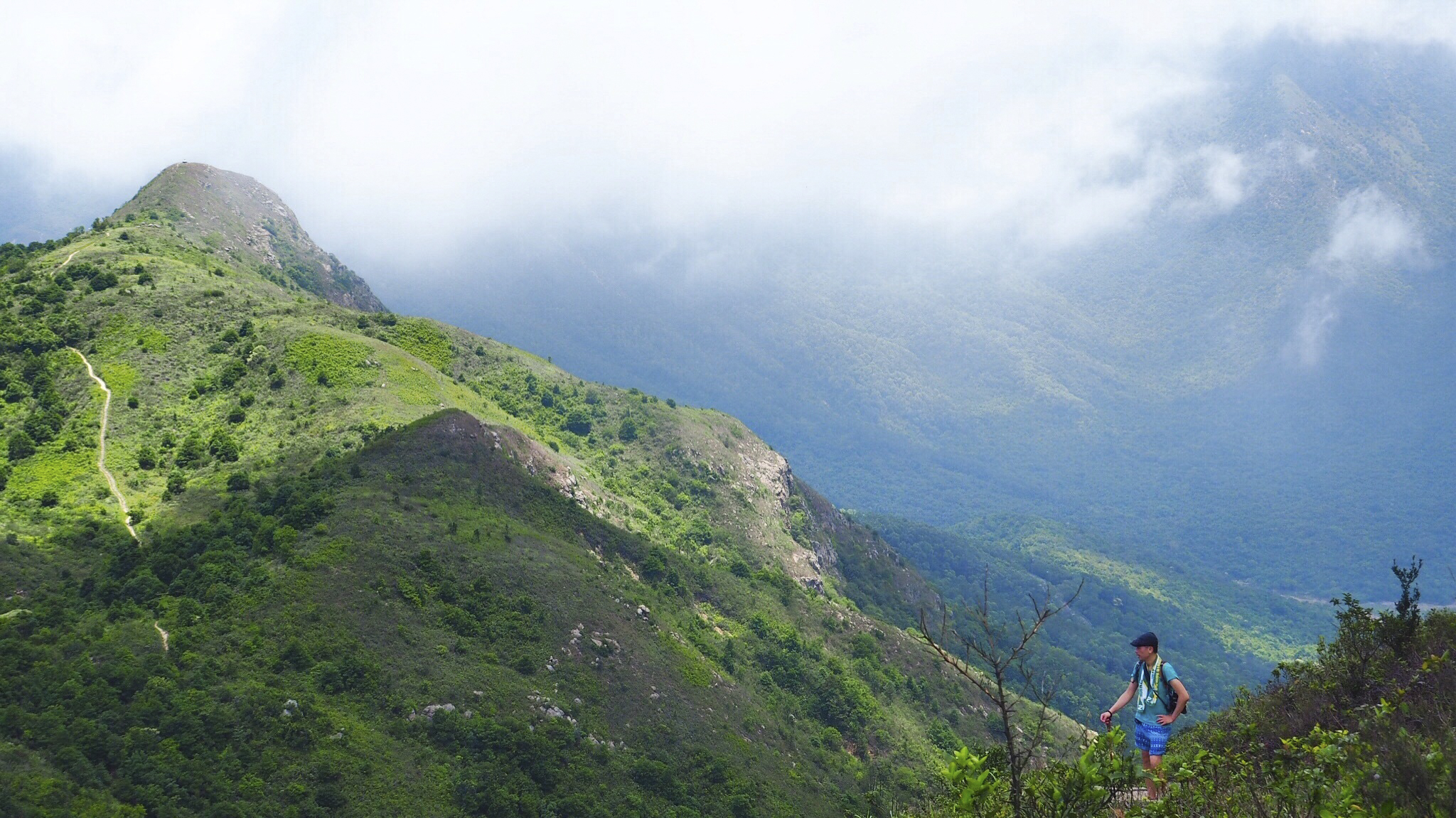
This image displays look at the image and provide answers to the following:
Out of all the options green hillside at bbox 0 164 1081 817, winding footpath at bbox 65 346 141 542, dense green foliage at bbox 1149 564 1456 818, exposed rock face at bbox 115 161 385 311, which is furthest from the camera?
exposed rock face at bbox 115 161 385 311

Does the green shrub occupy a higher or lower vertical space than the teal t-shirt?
lower

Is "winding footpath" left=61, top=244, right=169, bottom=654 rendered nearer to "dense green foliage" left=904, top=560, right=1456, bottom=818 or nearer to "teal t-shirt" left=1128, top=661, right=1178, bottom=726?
"dense green foliage" left=904, top=560, right=1456, bottom=818

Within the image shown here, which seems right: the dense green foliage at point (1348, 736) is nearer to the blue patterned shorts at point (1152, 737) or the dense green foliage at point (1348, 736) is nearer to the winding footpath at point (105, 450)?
the blue patterned shorts at point (1152, 737)

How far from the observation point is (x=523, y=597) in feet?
198

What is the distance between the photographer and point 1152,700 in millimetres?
16391

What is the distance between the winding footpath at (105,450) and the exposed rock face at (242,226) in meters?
47.3

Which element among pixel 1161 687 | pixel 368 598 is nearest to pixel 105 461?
pixel 368 598

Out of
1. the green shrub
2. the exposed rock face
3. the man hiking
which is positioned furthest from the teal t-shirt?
the exposed rock face

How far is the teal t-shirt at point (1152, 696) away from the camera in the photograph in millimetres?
16312

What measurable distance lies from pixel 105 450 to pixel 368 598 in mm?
29913

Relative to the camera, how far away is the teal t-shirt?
1631 cm

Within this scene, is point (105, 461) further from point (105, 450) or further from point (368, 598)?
point (368, 598)

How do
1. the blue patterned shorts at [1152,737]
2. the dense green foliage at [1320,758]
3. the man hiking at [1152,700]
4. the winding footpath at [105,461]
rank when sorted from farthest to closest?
the winding footpath at [105,461], the blue patterned shorts at [1152,737], the man hiking at [1152,700], the dense green foliage at [1320,758]

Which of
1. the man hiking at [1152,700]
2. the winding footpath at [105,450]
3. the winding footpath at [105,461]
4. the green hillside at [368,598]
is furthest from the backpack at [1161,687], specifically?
the winding footpath at [105,450]
